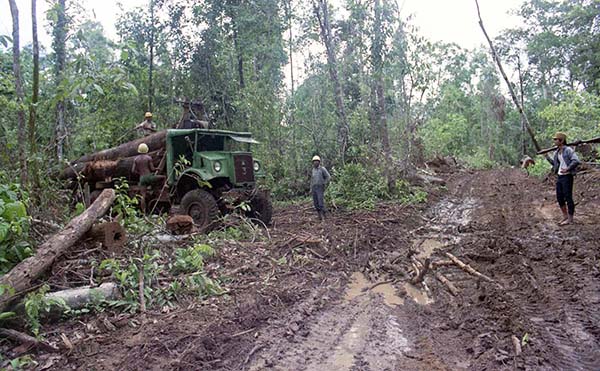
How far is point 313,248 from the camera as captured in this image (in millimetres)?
7336

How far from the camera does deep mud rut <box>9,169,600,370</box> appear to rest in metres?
3.49

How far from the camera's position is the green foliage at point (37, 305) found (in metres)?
3.73

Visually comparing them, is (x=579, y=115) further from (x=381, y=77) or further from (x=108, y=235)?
(x=108, y=235)

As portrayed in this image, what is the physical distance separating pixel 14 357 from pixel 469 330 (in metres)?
4.00

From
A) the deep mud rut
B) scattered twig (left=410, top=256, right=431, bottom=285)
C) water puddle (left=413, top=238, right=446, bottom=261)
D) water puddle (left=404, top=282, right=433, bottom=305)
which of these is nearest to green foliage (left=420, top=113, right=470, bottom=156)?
water puddle (left=413, top=238, right=446, bottom=261)

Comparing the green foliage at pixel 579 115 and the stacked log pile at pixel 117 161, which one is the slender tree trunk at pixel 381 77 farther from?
the green foliage at pixel 579 115

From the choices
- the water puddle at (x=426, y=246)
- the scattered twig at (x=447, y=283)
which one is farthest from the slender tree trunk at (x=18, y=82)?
the water puddle at (x=426, y=246)

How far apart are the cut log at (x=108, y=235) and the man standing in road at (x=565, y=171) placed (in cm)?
795

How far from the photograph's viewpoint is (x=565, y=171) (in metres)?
8.12

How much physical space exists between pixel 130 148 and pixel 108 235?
527cm

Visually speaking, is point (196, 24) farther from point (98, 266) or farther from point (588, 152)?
point (588, 152)

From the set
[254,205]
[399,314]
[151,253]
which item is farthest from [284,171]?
[399,314]

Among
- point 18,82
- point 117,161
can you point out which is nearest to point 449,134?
point 117,161

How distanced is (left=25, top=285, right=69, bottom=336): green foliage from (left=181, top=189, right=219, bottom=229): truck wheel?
4.23 m
